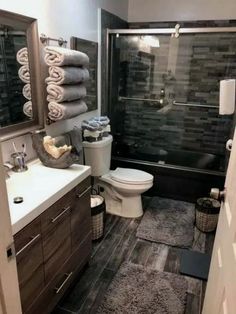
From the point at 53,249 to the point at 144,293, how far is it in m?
0.79

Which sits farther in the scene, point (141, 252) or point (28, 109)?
point (141, 252)

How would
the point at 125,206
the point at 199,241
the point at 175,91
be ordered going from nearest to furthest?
the point at 199,241, the point at 125,206, the point at 175,91

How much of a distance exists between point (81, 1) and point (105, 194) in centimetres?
185

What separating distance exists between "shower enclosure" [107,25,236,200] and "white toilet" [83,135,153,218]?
1.86ft

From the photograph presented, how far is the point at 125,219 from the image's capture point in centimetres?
273

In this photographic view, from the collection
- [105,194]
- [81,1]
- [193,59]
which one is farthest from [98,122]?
[193,59]

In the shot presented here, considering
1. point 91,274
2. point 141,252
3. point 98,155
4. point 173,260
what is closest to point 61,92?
point 98,155

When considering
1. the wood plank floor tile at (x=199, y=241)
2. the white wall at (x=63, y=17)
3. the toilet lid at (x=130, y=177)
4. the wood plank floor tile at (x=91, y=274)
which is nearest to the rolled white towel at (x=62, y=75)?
the white wall at (x=63, y=17)

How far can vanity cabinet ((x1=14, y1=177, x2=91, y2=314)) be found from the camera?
1253mm

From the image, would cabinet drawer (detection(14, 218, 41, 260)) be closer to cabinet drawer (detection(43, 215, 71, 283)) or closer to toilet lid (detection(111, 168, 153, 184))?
cabinet drawer (detection(43, 215, 71, 283))

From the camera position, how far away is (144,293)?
182cm

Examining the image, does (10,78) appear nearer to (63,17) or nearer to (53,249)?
(63,17)

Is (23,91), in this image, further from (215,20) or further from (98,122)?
(215,20)

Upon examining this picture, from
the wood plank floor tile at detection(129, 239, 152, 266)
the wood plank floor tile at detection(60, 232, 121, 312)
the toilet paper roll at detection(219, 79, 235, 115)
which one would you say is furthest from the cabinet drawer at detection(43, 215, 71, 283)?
the toilet paper roll at detection(219, 79, 235, 115)
